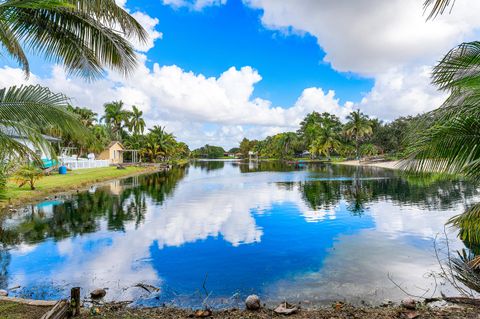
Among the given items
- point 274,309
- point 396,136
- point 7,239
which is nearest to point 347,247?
point 274,309

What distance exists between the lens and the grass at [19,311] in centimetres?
546

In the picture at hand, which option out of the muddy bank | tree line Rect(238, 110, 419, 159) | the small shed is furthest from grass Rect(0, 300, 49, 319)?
tree line Rect(238, 110, 419, 159)

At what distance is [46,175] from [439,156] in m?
32.6

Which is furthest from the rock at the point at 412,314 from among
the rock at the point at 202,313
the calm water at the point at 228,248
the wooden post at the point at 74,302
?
the wooden post at the point at 74,302

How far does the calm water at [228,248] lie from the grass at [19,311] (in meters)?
1.67

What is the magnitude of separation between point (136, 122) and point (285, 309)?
68.1 m

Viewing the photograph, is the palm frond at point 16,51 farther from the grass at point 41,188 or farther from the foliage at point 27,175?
the foliage at point 27,175

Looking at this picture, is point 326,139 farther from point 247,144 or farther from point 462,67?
point 247,144

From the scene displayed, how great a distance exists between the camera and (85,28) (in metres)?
6.60

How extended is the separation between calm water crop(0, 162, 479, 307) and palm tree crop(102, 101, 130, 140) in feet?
160

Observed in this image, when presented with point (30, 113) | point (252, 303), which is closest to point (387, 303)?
point (252, 303)

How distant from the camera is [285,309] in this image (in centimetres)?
634

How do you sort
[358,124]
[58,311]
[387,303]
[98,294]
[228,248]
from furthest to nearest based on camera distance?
1. [358,124]
2. [228,248]
3. [98,294]
4. [387,303]
5. [58,311]

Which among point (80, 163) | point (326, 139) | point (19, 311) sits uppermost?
point (326, 139)
